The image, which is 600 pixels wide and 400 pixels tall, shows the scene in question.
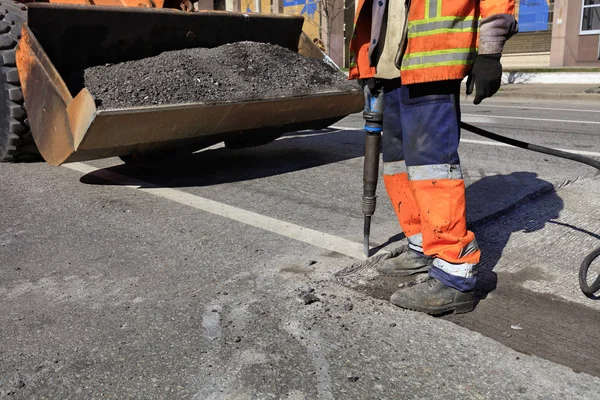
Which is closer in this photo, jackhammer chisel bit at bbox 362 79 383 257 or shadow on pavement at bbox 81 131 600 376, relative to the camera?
shadow on pavement at bbox 81 131 600 376

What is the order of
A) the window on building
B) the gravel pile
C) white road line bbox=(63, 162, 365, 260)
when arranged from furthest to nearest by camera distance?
the window on building < the gravel pile < white road line bbox=(63, 162, 365, 260)

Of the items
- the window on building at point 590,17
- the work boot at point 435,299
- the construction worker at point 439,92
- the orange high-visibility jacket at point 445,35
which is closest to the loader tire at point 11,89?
the construction worker at point 439,92

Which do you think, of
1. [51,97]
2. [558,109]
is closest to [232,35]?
[51,97]

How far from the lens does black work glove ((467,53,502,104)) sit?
2.36 metres

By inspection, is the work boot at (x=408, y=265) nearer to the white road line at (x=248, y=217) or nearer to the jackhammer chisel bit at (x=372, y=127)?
the white road line at (x=248, y=217)

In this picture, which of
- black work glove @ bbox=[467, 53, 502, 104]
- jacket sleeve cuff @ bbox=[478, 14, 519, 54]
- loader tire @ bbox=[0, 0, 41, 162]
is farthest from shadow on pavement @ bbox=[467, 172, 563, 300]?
loader tire @ bbox=[0, 0, 41, 162]

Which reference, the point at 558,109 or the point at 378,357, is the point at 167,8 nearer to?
the point at 378,357

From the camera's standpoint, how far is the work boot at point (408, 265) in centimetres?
294

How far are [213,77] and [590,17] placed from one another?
18793mm

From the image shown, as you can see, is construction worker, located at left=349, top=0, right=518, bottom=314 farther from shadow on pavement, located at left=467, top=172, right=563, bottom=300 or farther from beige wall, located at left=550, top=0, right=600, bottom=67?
beige wall, located at left=550, top=0, right=600, bottom=67

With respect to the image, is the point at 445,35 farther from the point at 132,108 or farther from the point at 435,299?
the point at 132,108

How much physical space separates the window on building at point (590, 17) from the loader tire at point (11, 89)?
19.3 m

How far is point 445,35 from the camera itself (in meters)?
2.39

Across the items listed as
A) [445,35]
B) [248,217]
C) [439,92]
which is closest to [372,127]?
[439,92]
